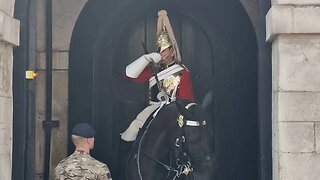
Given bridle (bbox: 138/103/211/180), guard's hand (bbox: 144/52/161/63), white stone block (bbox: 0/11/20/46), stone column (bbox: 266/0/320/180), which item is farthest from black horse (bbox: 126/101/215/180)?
white stone block (bbox: 0/11/20/46)

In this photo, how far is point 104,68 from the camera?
7.82 meters

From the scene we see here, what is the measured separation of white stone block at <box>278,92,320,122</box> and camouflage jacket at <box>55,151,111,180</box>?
68.9 inches

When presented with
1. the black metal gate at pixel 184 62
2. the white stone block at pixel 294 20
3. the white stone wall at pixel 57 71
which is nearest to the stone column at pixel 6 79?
the white stone wall at pixel 57 71

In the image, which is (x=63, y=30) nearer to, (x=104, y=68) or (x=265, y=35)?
(x=104, y=68)

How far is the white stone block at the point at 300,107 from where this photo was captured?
19.8ft

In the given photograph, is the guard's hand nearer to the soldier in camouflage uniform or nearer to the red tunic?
the red tunic

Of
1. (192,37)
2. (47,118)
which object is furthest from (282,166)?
(47,118)

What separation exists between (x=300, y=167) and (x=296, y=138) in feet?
0.86

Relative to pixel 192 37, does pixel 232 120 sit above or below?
below

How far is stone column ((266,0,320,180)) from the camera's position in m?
5.99

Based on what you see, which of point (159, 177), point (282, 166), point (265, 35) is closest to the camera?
point (282, 166)

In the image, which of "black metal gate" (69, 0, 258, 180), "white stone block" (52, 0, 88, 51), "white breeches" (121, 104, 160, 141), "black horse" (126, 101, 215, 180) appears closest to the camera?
"black horse" (126, 101, 215, 180)

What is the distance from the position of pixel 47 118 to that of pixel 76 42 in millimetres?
945

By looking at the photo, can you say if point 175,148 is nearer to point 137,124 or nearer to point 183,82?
point 137,124
